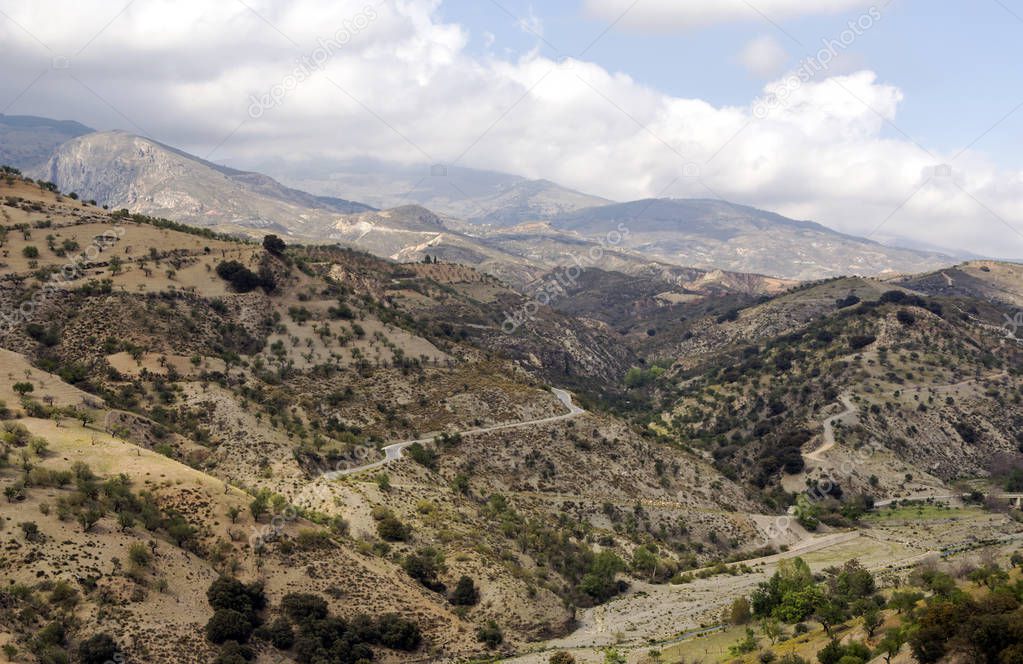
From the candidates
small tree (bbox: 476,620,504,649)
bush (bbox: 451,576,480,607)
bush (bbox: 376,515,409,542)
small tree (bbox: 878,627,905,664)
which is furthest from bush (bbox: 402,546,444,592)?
small tree (bbox: 878,627,905,664)

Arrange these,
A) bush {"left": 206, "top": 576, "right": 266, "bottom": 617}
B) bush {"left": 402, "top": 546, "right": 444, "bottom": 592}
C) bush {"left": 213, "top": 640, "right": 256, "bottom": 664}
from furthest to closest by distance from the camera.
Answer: bush {"left": 402, "top": 546, "right": 444, "bottom": 592} → bush {"left": 206, "top": 576, "right": 266, "bottom": 617} → bush {"left": 213, "top": 640, "right": 256, "bottom": 664}

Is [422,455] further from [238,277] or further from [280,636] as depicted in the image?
[238,277]

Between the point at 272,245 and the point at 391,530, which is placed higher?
the point at 272,245

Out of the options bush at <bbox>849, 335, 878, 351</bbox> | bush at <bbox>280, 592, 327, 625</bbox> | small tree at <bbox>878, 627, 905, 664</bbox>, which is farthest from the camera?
bush at <bbox>849, 335, 878, 351</bbox>

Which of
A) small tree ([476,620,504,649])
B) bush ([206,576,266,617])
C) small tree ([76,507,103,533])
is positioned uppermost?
small tree ([76,507,103,533])

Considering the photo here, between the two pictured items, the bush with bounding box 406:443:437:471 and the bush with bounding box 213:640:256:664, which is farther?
the bush with bounding box 406:443:437:471

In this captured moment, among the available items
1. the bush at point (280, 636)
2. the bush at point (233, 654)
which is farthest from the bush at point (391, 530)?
the bush at point (233, 654)

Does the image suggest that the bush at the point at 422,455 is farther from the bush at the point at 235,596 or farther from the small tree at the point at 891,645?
the small tree at the point at 891,645

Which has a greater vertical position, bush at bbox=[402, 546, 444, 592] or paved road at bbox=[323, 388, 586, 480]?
paved road at bbox=[323, 388, 586, 480]

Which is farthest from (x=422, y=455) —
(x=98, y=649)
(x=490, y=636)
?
(x=98, y=649)

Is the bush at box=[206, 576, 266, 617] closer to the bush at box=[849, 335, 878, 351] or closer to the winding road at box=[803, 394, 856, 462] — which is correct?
the winding road at box=[803, 394, 856, 462]

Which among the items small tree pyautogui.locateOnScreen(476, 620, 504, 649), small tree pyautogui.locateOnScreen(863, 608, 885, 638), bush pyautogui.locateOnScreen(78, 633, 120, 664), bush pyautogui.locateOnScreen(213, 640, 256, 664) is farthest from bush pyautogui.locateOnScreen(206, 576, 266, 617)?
small tree pyautogui.locateOnScreen(863, 608, 885, 638)

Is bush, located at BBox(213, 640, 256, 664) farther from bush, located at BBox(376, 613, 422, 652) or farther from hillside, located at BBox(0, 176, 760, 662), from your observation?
bush, located at BBox(376, 613, 422, 652)
